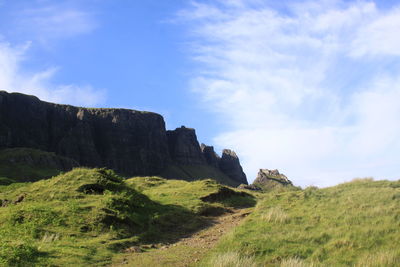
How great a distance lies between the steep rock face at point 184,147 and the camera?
17388 cm

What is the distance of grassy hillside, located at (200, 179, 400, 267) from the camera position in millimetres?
12742

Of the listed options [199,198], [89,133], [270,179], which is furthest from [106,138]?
[199,198]

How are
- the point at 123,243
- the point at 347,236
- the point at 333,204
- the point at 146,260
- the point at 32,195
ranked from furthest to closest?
the point at 32,195 → the point at 333,204 → the point at 123,243 → the point at 347,236 → the point at 146,260

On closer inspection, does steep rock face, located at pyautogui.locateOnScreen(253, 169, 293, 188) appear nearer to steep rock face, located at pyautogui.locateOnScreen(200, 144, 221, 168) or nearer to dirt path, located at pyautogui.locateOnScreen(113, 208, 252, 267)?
steep rock face, located at pyautogui.locateOnScreen(200, 144, 221, 168)

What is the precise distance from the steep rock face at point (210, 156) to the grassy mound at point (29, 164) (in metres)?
86.8

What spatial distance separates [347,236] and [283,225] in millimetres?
3682

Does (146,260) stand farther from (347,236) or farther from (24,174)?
(24,174)

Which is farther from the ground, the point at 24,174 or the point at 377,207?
the point at 24,174

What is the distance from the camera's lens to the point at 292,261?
12242 millimetres

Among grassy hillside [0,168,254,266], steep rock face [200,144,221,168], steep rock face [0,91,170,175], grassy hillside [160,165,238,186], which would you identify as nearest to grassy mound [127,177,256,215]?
grassy hillside [0,168,254,266]

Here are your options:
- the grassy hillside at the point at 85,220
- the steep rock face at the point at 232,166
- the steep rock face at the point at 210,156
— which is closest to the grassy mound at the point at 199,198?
the grassy hillside at the point at 85,220

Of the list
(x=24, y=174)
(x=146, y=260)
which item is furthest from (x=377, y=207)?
(x=24, y=174)

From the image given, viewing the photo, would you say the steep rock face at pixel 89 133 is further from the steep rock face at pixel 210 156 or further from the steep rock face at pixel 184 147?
the steep rock face at pixel 210 156

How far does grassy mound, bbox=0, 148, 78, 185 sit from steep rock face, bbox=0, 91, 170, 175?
2155 centimetres
